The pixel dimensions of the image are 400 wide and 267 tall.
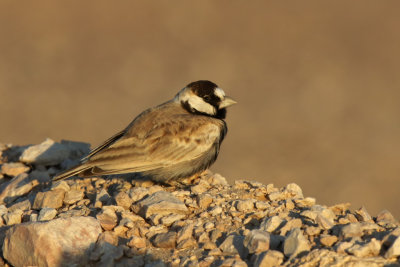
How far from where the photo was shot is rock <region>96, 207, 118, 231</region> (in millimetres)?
5949

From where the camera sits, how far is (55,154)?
888 cm

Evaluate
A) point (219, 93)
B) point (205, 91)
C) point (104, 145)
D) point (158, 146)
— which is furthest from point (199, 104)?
point (104, 145)

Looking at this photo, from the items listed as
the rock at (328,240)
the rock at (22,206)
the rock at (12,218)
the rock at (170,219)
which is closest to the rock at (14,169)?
the rock at (22,206)

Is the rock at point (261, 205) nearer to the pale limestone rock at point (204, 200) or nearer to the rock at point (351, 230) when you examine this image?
the pale limestone rock at point (204, 200)

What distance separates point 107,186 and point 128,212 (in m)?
1.25

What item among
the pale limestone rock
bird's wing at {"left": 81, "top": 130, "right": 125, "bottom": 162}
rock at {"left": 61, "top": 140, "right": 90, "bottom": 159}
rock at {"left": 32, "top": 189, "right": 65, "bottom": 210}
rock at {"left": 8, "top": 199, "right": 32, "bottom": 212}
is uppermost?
bird's wing at {"left": 81, "top": 130, "right": 125, "bottom": 162}

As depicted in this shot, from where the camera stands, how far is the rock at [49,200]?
22.7 feet

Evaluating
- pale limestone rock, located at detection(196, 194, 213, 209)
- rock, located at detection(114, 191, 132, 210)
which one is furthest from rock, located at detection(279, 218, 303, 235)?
rock, located at detection(114, 191, 132, 210)

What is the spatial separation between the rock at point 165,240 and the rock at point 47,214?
4.39 ft

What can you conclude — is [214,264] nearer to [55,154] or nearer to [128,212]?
[128,212]

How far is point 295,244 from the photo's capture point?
5148 millimetres

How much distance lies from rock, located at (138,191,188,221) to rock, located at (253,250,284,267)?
1.40 metres

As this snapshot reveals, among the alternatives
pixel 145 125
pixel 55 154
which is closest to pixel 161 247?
pixel 145 125

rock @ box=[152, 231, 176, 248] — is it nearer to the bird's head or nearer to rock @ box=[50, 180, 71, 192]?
rock @ box=[50, 180, 71, 192]
